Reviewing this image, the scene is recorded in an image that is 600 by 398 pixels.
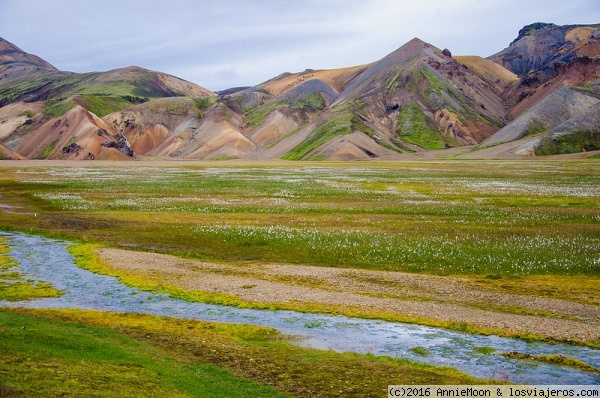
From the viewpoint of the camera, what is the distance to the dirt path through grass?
76.8ft

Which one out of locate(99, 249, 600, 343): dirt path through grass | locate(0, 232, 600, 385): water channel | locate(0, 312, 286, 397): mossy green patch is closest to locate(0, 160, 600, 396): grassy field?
locate(0, 312, 286, 397): mossy green patch

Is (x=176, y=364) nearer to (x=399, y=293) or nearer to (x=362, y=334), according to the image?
(x=362, y=334)

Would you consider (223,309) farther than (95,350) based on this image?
Yes

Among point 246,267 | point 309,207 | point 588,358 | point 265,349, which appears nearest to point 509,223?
point 309,207

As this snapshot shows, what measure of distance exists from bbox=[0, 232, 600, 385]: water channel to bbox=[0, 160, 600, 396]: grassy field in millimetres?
1333

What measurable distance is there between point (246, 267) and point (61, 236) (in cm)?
2001

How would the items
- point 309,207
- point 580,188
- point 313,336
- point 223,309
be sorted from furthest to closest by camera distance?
point 580,188 < point 309,207 < point 223,309 < point 313,336

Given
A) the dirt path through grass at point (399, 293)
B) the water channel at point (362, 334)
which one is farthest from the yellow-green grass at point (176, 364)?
the dirt path through grass at point (399, 293)

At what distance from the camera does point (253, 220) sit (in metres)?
51.4

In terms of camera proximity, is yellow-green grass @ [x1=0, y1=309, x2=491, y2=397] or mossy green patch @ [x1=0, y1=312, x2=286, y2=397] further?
yellow-green grass @ [x1=0, y1=309, x2=491, y2=397]

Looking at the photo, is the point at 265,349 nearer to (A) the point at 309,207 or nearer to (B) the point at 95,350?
(B) the point at 95,350

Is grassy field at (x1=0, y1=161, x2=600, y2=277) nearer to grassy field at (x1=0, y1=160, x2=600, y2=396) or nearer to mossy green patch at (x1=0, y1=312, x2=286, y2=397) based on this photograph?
grassy field at (x1=0, y1=160, x2=600, y2=396)

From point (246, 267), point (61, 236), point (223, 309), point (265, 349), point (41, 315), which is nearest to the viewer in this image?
point (265, 349)

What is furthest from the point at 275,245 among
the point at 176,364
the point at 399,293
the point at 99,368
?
the point at 99,368
